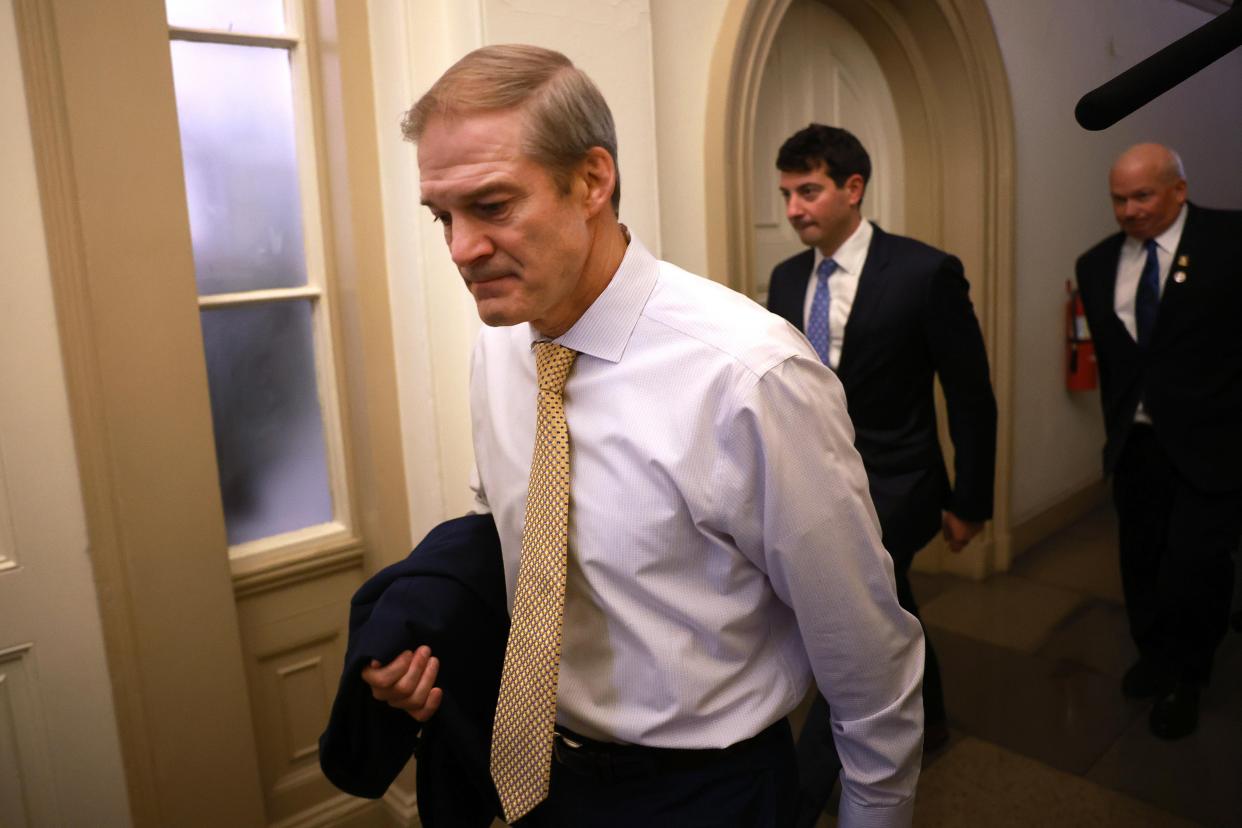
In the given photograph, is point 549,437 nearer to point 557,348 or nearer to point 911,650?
point 557,348

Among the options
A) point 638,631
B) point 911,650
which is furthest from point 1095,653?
point 638,631

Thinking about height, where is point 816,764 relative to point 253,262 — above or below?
below

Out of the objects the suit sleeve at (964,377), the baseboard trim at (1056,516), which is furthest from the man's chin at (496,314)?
the baseboard trim at (1056,516)

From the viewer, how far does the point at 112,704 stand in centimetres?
188

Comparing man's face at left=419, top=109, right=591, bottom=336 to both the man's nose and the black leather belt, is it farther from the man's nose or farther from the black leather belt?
the black leather belt

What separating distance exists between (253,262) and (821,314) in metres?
1.50

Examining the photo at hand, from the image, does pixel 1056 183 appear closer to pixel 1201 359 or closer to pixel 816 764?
pixel 1201 359

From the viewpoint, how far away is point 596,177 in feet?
3.64

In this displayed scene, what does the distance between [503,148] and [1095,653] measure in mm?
3042

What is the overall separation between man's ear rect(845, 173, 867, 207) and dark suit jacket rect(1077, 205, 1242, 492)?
1051 mm

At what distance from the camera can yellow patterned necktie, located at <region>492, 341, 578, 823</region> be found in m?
1.08

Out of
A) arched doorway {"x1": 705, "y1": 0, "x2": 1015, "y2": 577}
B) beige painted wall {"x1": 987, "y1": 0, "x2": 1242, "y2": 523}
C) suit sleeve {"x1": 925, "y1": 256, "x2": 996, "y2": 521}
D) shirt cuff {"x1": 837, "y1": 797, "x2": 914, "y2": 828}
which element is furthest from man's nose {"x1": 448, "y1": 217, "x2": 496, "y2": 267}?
beige painted wall {"x1": 987, "y1": 0, "x2": 1242, "y2": 523}

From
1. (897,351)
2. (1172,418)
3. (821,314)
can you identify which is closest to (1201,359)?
(1172,418)

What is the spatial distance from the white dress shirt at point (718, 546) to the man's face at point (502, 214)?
0.09 meters
